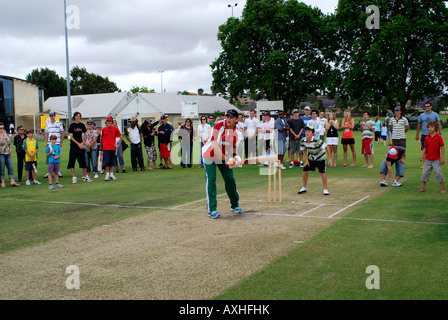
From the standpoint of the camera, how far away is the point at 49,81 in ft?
279

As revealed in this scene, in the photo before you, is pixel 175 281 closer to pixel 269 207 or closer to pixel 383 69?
pixel 269 207

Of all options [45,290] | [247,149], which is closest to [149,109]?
[247,149]

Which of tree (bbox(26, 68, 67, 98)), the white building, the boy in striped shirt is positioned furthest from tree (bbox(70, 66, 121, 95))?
the boy in striped shirt

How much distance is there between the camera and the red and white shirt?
28.0ft

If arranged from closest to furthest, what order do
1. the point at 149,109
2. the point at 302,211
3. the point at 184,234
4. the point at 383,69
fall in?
the point at 184,234 < the point at 302,211 < the point at 383,69 < the point at 149,109

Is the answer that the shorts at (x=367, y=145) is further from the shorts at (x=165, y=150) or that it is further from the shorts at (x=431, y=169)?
the shorts at (x=165, y=150)

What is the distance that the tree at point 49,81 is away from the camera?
279ft

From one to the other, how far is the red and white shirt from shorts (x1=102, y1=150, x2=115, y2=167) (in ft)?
24.1

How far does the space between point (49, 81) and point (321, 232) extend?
286ft

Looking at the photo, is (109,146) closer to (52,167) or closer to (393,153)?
(52,167)

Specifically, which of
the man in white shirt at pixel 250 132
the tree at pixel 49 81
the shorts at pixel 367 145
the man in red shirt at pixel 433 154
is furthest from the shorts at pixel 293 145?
the tree at pixel 49 81

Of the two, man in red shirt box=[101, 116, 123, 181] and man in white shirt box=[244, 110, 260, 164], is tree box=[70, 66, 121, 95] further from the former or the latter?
man in red shirt box=[101, 116, 123, 181]
